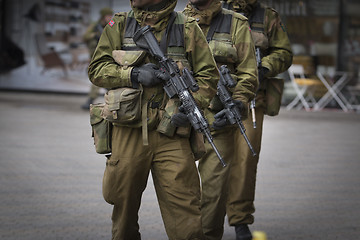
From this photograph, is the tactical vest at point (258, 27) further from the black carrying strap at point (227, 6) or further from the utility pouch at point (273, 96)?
the utility pouch at point (273, 96)

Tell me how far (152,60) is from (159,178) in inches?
28.0

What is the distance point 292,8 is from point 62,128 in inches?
323

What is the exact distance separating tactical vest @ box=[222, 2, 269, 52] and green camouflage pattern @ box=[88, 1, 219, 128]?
1.71 metres

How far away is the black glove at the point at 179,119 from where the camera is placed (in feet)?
13.0

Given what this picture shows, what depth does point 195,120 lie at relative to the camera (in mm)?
3994


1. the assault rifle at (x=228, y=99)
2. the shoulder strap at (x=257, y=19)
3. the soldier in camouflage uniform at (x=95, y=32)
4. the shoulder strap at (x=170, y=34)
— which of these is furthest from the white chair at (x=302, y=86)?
the shoulder strap at (x=170, y=34)

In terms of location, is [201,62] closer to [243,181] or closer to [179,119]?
[179,119]

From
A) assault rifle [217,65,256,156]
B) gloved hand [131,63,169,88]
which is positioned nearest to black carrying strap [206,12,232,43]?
assault rifle [217,65,256,156]

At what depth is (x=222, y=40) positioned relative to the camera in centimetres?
519

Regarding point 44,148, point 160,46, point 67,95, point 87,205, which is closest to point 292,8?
point 67,95

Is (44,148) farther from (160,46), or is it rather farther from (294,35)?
(294,35)

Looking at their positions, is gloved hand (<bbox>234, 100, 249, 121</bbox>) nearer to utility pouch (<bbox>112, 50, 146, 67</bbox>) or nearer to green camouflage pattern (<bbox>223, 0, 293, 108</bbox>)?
green camouflage pattern (<bbox>223, 0, 293, 108</bbox>)

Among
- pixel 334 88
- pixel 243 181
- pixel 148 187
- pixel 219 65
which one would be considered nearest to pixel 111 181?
pixel 219 65

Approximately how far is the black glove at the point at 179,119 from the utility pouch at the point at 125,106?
22 centimetres
